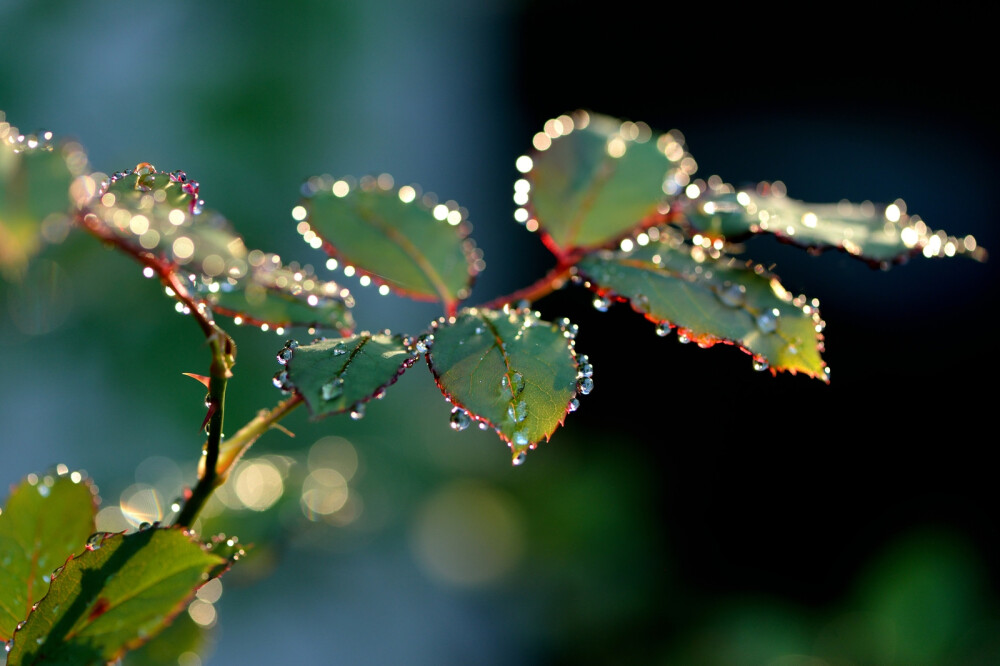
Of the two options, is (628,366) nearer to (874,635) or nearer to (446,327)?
(874,635)

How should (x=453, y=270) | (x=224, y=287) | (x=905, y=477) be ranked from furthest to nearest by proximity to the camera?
(x=905, y=477), (x=453, y=270), (x=224, y=287)

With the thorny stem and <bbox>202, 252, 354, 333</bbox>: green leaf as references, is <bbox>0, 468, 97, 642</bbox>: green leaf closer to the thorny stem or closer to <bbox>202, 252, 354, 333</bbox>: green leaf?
<bbox>202, 252, 354, 333</bbox>: green leaf

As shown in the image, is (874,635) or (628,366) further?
(628,366)

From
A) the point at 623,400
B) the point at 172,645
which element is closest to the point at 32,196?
the point at 172,645

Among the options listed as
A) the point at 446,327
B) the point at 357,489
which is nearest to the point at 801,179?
the point at 357,489

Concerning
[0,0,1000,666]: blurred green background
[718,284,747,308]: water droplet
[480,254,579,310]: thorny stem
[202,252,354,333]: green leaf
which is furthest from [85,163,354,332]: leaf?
[0,0,1000,666]: blurred green background

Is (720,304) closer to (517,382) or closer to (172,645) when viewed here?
(517,382)

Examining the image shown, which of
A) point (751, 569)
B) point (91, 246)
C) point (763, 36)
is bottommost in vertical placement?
point (751, 569)
